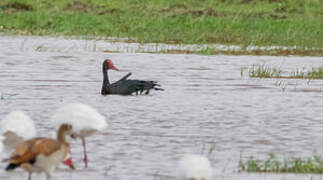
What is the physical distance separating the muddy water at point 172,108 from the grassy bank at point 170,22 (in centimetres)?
499

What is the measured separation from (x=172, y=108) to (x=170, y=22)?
795 inches

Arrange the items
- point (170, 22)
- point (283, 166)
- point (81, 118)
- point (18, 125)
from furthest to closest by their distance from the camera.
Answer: point (170, 22) → point (283, 166) → point (18, 125) → point (81, 118)

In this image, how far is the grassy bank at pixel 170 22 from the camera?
3269 cm

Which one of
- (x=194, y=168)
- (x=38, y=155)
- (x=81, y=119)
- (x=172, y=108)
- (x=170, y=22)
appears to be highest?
(x=170, y=22)

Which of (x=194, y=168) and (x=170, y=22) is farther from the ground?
(x=170, y=22)

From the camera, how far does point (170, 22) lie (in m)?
35.6

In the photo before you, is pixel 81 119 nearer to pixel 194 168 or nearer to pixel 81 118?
pixel 81 118

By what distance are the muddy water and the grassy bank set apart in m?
4.99

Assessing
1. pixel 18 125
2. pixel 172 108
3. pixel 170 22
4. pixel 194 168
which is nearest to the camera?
pixel 194 168

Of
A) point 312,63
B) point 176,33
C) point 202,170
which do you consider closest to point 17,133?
point 202,170

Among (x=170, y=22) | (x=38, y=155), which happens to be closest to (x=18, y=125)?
(x=38, y=155)

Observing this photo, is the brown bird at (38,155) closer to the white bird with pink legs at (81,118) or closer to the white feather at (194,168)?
the white bird with pink legs at (81,118)

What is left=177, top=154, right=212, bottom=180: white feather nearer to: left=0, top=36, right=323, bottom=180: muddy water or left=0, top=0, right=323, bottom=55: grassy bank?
left=0, top=36, right=323, bottom=180: muddy water

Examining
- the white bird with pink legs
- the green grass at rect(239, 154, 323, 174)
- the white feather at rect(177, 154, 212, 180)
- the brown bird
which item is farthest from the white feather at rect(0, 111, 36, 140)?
the green grass at rect(239, 154, 323, 174)
